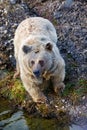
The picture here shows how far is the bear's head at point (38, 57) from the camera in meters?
8.73

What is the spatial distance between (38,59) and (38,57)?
0.16ft

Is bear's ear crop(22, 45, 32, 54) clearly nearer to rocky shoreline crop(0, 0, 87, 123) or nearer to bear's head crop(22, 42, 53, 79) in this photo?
bear's head crop(22, 42, 53, 79)

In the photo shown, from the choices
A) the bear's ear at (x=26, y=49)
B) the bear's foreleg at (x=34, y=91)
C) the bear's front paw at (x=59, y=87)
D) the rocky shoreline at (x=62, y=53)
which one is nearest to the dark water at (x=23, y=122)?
the rocky shoreline at (x=62, y=53)

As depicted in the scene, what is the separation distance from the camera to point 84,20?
12.2 m

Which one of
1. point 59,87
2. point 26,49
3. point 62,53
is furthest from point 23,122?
point 62,53

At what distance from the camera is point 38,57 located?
876 centimetres

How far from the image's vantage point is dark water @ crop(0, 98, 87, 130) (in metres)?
9.62

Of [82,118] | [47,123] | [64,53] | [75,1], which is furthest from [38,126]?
[75,1]

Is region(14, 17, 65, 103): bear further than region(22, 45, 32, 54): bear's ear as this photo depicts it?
No

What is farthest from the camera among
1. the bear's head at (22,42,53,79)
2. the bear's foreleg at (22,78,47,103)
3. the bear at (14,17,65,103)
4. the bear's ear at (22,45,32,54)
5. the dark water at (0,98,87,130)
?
the bear's foreleg at (22,78,47,103)

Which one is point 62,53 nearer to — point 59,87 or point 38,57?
point 59,87

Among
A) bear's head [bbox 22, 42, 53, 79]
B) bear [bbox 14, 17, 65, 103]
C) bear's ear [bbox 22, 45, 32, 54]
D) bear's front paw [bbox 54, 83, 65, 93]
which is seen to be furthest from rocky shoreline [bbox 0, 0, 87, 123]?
bear's ear [bbox 22, 45, 32, 54]

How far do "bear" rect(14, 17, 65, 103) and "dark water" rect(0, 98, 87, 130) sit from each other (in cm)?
48

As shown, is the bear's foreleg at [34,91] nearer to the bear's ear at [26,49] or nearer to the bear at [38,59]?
the bear at [38,59]
